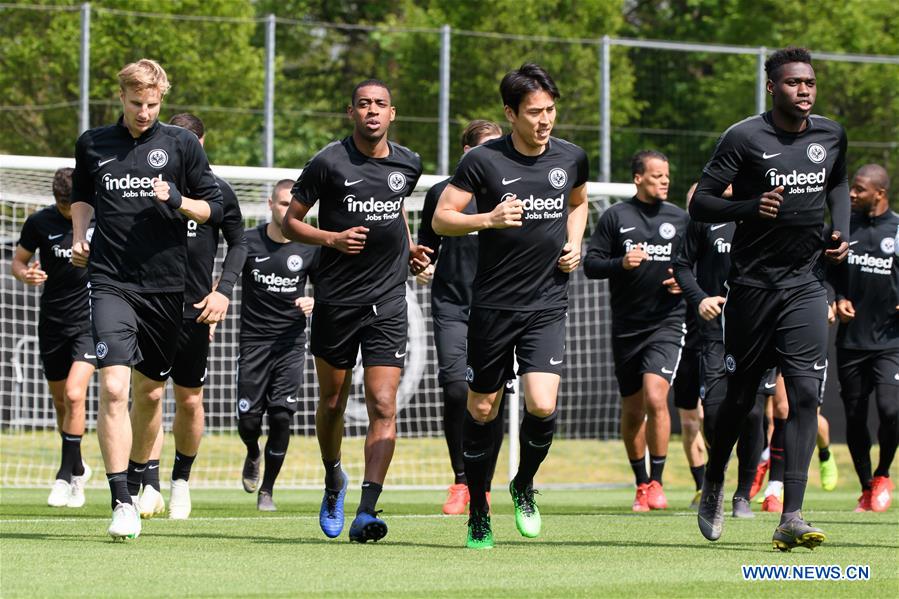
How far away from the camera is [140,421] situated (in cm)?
→ 902

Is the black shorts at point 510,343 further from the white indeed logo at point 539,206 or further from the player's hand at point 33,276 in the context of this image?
the player's hand at point 33,276

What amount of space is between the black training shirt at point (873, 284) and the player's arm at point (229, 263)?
490cm

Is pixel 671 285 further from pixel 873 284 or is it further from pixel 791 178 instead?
pixel 791 178

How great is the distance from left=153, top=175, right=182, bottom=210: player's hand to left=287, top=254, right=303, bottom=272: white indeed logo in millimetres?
3589

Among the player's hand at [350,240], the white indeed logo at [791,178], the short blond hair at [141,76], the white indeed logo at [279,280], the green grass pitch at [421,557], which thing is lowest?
the green grass pitch at [421,557]

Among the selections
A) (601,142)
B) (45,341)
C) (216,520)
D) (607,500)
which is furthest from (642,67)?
(216,520)

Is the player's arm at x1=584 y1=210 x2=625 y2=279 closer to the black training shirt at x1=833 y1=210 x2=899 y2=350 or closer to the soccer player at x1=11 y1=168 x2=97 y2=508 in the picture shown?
the black training shirt at x1=833 y1=210 x2=899 y2=350

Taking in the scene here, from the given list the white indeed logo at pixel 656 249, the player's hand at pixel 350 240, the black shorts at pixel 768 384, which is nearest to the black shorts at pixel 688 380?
the black shorts at pixel 768 384

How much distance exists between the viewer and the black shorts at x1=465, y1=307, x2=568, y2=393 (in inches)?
301

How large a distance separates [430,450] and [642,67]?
9221 mm

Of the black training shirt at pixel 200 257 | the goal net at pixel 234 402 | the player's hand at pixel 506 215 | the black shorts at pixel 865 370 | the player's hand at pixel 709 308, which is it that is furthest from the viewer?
the goal net at pixel 234 402

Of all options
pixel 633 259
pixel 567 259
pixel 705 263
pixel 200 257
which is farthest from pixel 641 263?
pixel 567 259

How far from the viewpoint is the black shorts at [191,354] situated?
9711mm

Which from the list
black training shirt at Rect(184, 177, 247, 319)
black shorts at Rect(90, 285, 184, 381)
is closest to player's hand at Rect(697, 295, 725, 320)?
black training shirt at Rect(184, 177, 247, 319)
